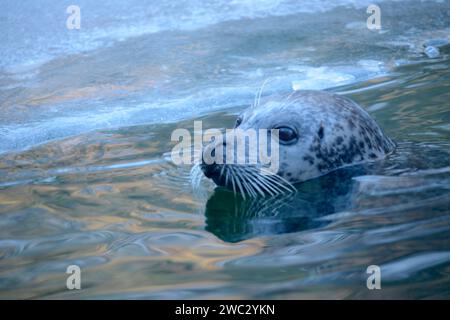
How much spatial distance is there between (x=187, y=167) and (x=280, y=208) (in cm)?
101

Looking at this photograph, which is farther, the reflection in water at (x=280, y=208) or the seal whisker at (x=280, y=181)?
the seal whisker at (x=280, y=181)

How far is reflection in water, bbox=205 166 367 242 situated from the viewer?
3.27 metres

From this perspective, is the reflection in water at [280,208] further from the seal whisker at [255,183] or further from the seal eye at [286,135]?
the seal eye at [286,135]

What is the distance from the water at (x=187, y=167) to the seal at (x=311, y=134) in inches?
4.4

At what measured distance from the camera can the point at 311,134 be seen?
404 centimetres

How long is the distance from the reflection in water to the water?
2 cm

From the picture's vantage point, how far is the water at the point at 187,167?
8.96 ft
